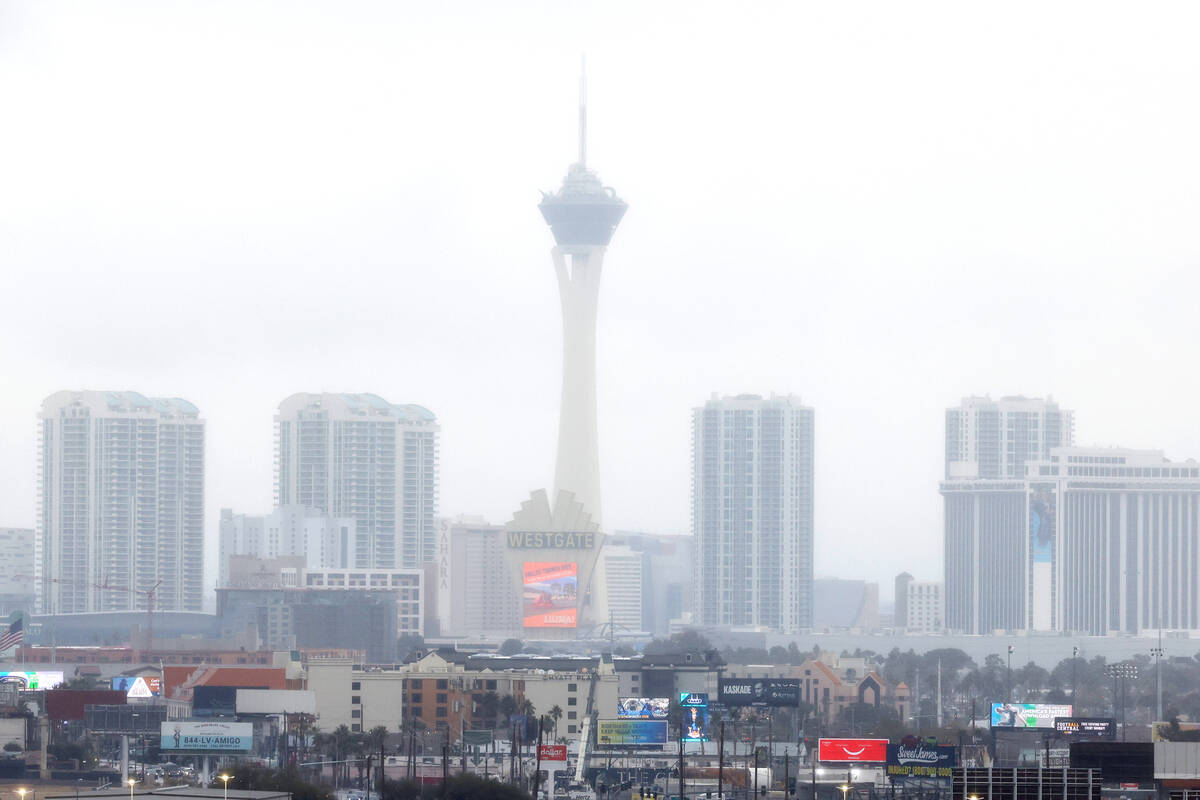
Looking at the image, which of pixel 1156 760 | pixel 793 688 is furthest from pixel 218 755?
pixel 1156 760

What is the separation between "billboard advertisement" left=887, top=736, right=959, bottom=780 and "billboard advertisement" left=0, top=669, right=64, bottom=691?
2144 inches

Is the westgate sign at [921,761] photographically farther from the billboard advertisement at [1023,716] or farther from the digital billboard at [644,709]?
the digital billboard at [644,709]

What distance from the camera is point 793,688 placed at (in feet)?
429

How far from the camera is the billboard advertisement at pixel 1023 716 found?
120812 millimetres

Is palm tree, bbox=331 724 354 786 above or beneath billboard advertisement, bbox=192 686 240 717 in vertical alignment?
beneath

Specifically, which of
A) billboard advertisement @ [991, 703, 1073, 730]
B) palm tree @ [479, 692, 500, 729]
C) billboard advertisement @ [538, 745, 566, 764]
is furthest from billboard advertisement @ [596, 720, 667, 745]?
palm tree @ [479, 692, 500, 729]

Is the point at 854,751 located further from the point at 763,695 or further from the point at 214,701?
the point at 214,701

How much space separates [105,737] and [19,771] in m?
15.3

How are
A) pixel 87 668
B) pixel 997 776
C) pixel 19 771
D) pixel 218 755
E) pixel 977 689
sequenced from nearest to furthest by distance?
pixel 997 776 → pixel 19 771 → pixel 218 755 → pixel 87 668 → pixel 977 689

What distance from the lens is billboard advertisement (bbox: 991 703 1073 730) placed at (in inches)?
4756

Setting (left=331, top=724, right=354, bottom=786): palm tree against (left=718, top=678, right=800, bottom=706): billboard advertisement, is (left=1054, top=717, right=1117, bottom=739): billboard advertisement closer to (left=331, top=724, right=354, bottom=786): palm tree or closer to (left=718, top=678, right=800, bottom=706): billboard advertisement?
(left=718, top=678, right=800, bottom=706): billboard advertisement

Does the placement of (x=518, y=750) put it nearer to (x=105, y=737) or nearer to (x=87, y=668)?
(x=105, y=737)

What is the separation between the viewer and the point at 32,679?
141m

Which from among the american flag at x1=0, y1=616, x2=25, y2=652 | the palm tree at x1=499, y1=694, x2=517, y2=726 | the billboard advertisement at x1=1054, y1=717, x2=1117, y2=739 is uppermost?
the american flag at x1=0, y1=616, x2=25, y2=652
